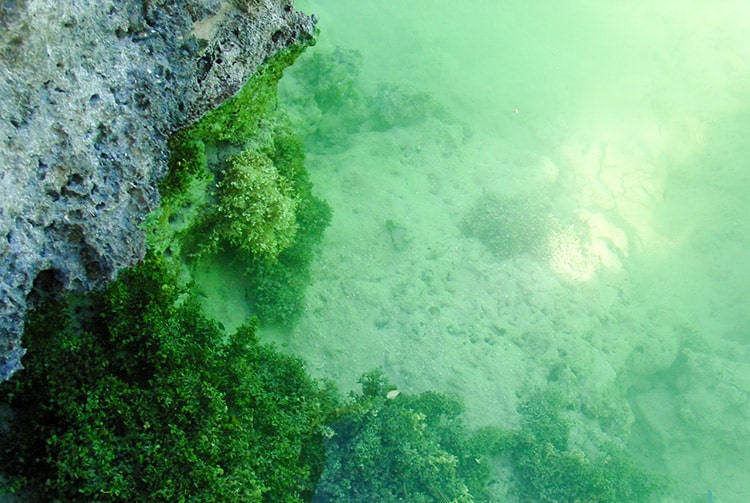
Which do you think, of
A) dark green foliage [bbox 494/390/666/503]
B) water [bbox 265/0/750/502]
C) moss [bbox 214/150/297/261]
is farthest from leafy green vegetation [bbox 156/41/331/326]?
dark green foliage [bbox 494/390/666/503]

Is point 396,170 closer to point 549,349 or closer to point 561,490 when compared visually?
point 549,349

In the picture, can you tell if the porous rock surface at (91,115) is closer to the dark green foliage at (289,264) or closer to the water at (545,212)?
the dark green foliage at (289,264)

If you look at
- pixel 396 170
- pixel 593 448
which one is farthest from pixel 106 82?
pixel 593 448

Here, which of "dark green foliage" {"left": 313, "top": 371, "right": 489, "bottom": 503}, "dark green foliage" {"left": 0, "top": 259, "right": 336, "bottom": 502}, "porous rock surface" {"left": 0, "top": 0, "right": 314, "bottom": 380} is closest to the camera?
"porous rock surface" {"left": 0, "top": 0, "right": 314, "bottom": 380}

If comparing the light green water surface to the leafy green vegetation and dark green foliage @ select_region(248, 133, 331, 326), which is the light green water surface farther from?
the leafy green vegetation

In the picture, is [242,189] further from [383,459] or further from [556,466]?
[556,466]

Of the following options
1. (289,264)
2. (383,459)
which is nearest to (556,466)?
(383,459)
